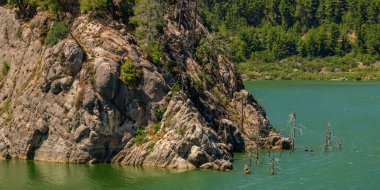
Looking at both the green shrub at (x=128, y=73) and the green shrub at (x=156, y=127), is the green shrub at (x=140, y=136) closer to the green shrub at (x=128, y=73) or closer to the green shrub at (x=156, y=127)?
the green shrub at (x=156, y=127)

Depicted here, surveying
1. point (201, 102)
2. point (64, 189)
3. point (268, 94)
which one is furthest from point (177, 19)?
point (268, 94)

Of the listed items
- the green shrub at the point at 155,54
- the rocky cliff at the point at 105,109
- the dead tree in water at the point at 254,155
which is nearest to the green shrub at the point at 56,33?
the rocky cliff at the point at 105,109

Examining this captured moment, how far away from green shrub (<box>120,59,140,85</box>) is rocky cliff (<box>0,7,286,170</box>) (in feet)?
2.02

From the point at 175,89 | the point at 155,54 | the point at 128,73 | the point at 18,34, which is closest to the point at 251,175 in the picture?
the point at 175,89

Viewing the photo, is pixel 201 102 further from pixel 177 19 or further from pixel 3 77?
pixel 3 77

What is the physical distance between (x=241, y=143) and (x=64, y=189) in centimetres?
2750

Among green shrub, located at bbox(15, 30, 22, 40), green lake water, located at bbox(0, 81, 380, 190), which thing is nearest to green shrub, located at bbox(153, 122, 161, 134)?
green lake water, located at bbox(0, 81, 380, 190)

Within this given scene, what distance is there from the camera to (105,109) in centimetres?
8138

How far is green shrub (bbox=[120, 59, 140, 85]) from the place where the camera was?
8251 cm

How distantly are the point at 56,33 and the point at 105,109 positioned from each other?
13.5 meters

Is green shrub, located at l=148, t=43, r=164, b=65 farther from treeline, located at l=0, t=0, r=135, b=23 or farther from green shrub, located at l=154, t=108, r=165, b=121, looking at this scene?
green shrub, located at l=154, t=108, r=165, b=121

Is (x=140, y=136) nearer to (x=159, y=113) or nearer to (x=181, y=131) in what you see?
(x=159, y=113)

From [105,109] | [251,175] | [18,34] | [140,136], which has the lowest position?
[251,175]

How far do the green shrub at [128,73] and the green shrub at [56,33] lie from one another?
395 inches
